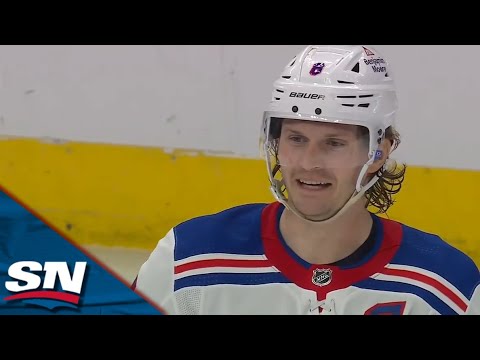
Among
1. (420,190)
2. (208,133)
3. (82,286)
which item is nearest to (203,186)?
(208,133)

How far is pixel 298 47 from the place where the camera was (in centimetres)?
Answer: 210

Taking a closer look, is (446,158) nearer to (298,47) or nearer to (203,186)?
(298,47)

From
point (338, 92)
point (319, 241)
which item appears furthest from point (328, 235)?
point (338, 92)

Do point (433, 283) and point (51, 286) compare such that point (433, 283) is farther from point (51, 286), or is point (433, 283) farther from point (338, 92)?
point (51, 286)

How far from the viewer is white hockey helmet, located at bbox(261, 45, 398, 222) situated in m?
1.93

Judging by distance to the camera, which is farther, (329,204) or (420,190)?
(420,190)

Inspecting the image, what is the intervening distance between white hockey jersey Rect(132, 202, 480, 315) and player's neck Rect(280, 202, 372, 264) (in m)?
0.02

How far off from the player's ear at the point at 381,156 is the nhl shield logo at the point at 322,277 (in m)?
0.29

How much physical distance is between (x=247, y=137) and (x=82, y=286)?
629 mm

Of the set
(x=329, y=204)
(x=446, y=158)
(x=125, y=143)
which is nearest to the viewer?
(x=329, y=204)

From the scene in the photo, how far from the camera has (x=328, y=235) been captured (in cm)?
209

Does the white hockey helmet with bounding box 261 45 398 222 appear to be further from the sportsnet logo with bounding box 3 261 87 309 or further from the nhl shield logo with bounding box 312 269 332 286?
the sportsnet logo with bounding box 3 261 87 309

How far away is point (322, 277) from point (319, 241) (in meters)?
0.10

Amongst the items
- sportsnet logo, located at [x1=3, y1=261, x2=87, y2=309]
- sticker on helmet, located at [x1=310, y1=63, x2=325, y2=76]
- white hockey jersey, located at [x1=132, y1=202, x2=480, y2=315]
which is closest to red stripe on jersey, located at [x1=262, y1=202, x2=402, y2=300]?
white hockey jersey, located at [x1=132, y1=202, x2=480, y2=315]
